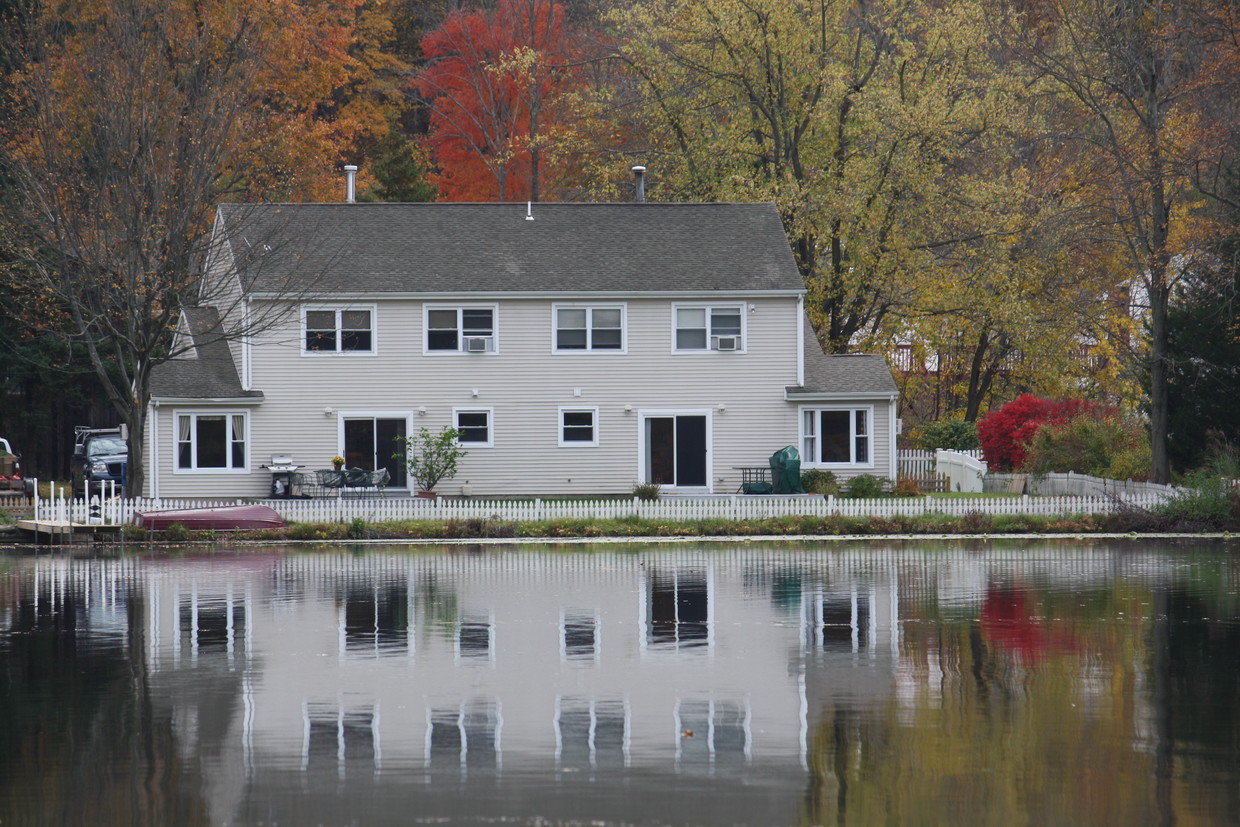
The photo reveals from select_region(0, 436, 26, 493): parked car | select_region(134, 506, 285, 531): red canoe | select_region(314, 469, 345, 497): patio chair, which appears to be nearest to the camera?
select_region(134, 506, 285, 531): red canoe

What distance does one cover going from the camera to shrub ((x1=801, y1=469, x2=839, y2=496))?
3828cm

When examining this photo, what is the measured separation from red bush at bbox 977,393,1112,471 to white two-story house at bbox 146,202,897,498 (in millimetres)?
5046

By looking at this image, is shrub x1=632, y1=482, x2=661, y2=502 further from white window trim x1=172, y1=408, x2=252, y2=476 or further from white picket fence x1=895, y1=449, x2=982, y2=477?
white picket fence x1=895, y1=449, x2=982, y2=477

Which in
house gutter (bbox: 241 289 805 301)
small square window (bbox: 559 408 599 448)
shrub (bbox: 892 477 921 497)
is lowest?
shrub (bbox: 892 477 921 497)

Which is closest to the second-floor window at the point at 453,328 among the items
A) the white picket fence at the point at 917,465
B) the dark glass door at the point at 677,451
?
the dark glass door at the point at 677,451

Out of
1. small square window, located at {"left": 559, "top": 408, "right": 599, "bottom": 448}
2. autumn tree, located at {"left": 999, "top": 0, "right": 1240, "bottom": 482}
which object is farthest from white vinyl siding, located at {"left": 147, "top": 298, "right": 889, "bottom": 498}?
autumn tree, located at {"left": 999, "top": 0, "right": 1240, "bottom": 482}

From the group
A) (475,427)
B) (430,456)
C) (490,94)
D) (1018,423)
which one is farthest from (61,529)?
(490,94)

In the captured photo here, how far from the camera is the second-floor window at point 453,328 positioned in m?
40.0

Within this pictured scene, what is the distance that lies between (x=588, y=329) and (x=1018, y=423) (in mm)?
13046

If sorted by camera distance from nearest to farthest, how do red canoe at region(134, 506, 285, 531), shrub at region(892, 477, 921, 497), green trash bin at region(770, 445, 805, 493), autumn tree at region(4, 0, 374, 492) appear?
red canoe at region(134, 506, 285, 531) → autumn tree at region(4, 0, 374, 492) → green trash bin at region(770, 445, 805, 493) → shrub at region(892, 477, 921, 497)

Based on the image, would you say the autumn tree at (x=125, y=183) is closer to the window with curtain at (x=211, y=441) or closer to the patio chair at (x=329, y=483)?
the window with curtain at (x=211, y=441)

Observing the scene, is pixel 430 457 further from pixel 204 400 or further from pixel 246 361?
pixel 204 400

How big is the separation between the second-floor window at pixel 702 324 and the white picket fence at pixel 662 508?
7.54 m

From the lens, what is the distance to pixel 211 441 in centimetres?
3928
